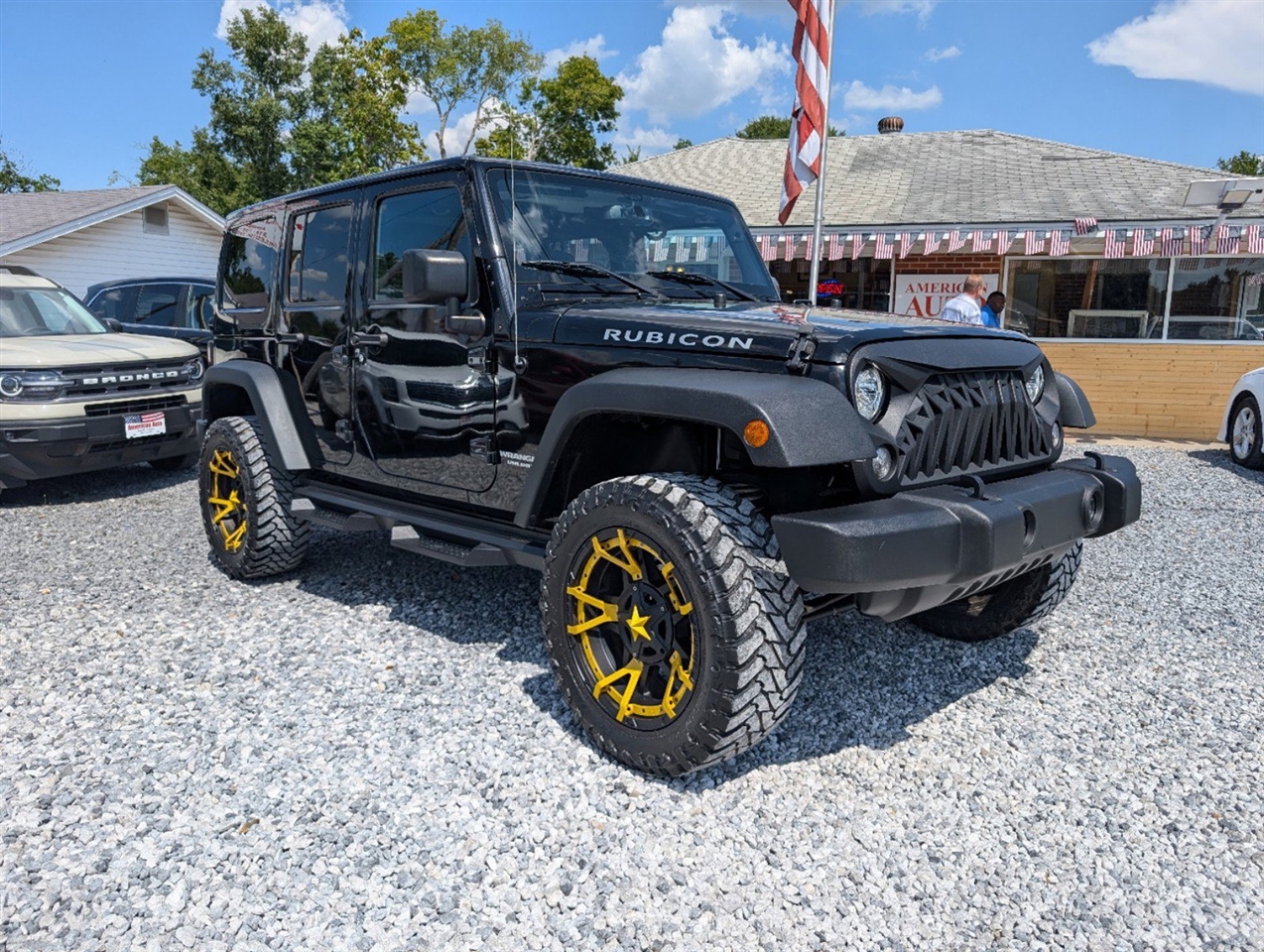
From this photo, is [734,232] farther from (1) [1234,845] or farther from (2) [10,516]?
(2) [10,516]

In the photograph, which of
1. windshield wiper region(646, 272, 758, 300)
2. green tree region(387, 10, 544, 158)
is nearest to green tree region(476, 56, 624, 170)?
green tree region(387, 10, 544, 158)

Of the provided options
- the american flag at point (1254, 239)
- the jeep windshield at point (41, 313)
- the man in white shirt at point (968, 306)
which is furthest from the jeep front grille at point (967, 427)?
the american flag at point (1254, 239)

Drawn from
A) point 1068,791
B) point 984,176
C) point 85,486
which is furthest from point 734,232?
point 984,176

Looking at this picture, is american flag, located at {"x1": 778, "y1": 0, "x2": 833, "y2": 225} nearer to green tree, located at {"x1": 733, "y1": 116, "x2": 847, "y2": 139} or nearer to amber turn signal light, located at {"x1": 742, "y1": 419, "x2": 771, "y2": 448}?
amber turn signal light, located at {"x1": 742, "y1": 419, "x2": 771, "y2": 448}

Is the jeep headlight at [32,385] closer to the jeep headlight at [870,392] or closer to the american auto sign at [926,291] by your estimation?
the jeep headlight at [870,392]

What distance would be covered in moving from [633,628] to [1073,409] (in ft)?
6.27

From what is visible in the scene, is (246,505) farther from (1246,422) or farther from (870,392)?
(1246,422)

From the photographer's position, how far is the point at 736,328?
9.05 feet

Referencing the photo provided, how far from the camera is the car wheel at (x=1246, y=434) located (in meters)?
8.98

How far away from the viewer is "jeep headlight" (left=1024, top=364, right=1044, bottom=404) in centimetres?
330

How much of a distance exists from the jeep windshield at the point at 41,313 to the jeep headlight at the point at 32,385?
1140 mm

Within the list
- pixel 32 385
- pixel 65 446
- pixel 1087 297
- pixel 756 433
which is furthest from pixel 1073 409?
pixel 1087 297

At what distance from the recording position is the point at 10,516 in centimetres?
650

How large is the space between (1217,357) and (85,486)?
1272 centimetres
